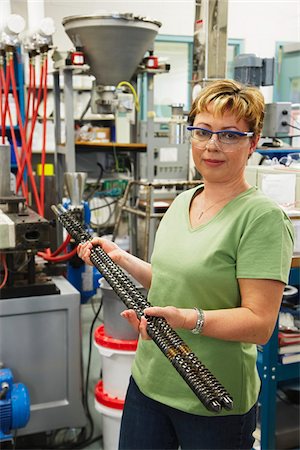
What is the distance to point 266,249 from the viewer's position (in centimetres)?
103

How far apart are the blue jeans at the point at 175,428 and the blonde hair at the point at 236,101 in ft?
2.15

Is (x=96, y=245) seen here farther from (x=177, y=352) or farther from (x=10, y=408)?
(x=10, y=408)

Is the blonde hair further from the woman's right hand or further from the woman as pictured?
the woman's right hand

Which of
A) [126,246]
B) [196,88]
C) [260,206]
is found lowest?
[126,246]

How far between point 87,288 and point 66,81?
1272mm

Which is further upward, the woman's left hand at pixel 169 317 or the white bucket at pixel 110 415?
the woman's left hand at pixel 169 317

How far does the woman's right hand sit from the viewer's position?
129 centimetres

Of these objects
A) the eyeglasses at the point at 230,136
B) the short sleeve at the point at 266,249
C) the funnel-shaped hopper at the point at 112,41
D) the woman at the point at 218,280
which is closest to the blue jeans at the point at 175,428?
the woman at the point at 218,280

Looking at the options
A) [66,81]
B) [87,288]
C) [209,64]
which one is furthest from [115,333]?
[66,81]

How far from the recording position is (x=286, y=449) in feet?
7.02

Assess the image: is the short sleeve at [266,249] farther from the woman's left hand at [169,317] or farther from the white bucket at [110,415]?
the white bucket at [110,415]

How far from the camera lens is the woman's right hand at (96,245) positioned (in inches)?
50.7

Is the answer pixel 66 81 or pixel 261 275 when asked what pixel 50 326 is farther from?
pixel 66 81

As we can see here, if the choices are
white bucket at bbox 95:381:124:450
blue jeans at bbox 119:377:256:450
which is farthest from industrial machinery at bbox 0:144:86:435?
blue jeans at bbox 119:377:256:450
